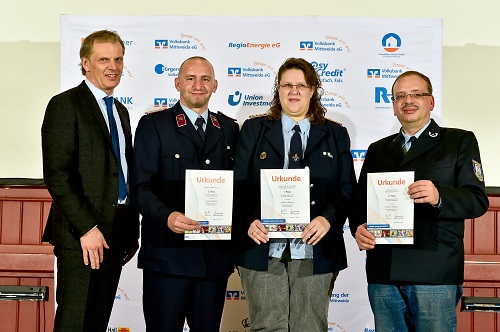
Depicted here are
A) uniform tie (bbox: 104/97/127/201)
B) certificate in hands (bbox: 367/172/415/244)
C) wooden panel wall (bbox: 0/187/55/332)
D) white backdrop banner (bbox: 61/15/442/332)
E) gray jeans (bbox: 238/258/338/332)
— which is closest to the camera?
certificate in hands (bbox: 367/172/415/244)

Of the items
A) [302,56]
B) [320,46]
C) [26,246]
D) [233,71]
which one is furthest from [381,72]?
[26,246]

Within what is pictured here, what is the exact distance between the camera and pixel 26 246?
4770mm

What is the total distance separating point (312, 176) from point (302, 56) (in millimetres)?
1814

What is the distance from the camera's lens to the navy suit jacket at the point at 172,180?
9.94ft

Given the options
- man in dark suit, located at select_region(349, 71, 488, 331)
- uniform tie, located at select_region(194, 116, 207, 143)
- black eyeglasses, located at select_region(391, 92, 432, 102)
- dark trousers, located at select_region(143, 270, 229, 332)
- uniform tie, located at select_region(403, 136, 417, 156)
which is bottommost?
dark trousers, located at select_region(143, 270, 229, 332)

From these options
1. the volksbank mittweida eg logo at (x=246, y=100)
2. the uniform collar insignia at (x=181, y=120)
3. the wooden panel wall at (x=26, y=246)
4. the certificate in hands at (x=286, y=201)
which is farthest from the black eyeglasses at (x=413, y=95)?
the wooden panel wall at (x=26, y=246)

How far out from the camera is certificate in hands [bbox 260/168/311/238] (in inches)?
114

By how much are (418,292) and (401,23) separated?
2404mm

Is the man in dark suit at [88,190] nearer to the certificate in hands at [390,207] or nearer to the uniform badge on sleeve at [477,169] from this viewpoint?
the certificate in hands at [390,207]

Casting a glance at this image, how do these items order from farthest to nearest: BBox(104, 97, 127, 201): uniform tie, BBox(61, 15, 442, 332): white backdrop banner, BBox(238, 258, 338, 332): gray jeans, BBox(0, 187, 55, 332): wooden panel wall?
BBox(0, 187, 55, 332): wooden panel wall
BBox(61, 15, 442, 332): white backdrop banner
BBox(104, 97, 127, 201): uniform tie
BBox(238, 258, 338, 332): gray jeans

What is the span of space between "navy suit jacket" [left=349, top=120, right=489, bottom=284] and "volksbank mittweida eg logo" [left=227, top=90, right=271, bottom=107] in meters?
1.81

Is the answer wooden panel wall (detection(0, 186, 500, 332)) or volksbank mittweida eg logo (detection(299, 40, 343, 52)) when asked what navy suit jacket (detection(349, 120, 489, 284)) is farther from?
wooden panel wall (detection(0, 186, 500, 332))

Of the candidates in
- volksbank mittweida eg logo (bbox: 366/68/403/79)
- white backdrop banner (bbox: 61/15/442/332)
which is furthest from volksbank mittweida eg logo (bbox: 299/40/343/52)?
volksbank mittweida eg logo (bbox: 366/68/403/79)

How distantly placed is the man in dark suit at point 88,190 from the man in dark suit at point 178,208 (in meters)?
0.12
